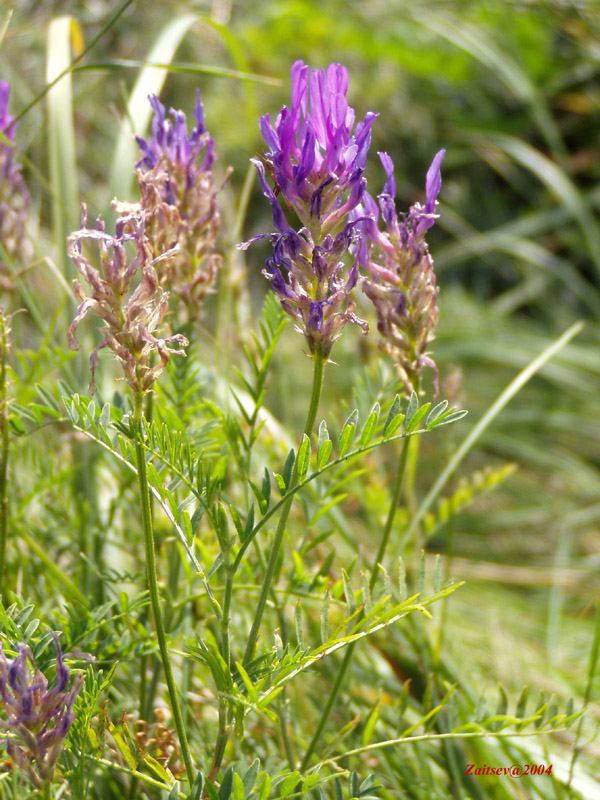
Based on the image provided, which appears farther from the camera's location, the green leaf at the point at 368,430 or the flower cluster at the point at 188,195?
the flower cluster at the point at 188,195

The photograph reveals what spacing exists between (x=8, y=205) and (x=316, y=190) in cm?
41

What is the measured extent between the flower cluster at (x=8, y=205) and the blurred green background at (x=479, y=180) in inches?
30.0

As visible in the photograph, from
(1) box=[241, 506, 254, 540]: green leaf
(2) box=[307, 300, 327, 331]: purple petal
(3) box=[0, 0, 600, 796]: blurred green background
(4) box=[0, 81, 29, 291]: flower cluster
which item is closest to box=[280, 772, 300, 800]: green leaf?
(1) box=[241, 506, 254, 540]: green leaf

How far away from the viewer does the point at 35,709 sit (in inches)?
14.0

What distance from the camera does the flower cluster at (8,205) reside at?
672 mm

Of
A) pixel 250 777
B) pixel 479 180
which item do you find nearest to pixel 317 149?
pixel 250 777

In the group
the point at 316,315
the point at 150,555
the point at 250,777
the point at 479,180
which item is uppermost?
the point at 479,180

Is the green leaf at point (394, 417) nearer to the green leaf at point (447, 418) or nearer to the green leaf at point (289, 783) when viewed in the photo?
the green leaf at point (447, 418)

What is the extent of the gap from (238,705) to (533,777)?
44 centimetres

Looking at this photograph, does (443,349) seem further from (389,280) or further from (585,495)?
(389,280)

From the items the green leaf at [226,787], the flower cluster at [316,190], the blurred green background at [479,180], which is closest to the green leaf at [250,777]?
the green leaf at [226,787]

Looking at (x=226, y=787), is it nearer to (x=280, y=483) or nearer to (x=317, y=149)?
(x=280, y=483)

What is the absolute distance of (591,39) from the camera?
185 centimetres

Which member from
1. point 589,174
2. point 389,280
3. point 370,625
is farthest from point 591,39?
point 370,625
